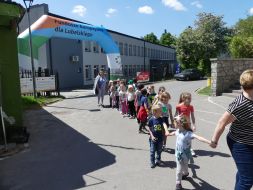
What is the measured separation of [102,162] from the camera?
7406 millimetres

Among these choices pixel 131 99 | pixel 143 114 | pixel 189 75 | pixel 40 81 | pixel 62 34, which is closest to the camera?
pixel 143 114

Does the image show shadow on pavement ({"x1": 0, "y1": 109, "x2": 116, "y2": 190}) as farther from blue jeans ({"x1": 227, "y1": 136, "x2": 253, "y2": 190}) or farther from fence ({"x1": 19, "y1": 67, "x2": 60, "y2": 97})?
fence ({"x1": 19, "y1": 67, "x2": 60, "y2": 97})

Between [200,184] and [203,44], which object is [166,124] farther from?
[203,44]

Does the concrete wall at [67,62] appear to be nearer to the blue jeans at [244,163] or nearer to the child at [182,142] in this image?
the child at [182,142]

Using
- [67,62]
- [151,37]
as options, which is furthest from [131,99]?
[151,37]

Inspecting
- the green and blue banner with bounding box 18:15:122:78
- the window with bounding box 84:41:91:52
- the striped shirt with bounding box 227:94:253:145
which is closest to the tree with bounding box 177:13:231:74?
the window with bounding box 84:41:91:52

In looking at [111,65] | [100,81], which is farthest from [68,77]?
[100,81]

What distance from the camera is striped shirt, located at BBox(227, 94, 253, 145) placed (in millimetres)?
4117

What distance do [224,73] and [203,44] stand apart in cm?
3286

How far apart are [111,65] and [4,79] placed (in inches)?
474

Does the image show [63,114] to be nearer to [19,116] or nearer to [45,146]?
[19,116]

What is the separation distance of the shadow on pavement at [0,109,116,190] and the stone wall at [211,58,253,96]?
11.3 meters

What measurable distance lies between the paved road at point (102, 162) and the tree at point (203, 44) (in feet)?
137

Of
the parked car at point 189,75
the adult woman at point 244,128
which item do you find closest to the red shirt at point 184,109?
the adult woman at point 244,128
